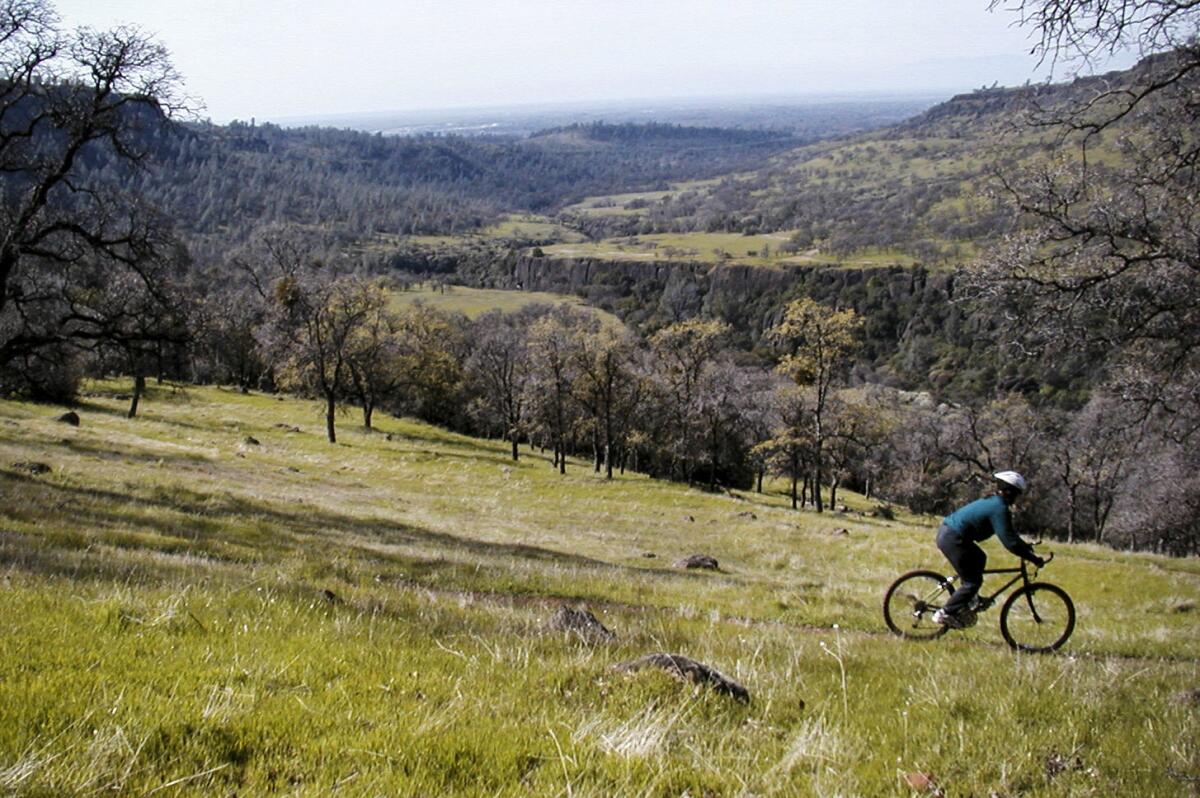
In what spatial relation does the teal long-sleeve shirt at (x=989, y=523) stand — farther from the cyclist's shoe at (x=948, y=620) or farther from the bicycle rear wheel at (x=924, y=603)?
the cyclist's shoe at (x=948, y=620)

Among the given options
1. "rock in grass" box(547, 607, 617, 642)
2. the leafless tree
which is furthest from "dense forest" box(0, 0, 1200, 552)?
"rock in grass" box(547, 607, 617, 642)

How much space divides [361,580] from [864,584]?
14209mm

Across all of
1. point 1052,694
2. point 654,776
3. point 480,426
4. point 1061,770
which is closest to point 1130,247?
point 1052,694

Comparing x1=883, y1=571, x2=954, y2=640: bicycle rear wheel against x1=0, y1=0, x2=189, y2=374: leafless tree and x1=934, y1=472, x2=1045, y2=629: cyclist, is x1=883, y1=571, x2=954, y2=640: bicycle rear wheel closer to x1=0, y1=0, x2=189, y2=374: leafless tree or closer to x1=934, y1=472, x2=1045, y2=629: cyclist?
x1=934, y1=472, x2=1045, y2=629: cyclist

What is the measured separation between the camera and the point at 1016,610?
10383mm

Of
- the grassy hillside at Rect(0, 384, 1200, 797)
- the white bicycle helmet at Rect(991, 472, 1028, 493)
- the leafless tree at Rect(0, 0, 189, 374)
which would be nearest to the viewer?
the grassy hillside at Rect(0, 384, 1200, 797)

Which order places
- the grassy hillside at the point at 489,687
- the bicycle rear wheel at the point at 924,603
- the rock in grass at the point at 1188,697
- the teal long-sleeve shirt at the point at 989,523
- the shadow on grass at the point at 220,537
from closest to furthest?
the grassy hillside at the point at 489,687, the rock in grass at the point at 1188,697, the teal long-sleeve shirt at the point at 989,523, the bicycle rear wheel at the point at 924,603, the shadow on grass at the point at 220,537

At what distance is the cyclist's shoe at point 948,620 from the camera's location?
9.15m

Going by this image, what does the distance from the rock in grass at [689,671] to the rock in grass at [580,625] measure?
1.36m

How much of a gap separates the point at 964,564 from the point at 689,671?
18.5 ft

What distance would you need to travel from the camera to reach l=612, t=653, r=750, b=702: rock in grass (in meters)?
5.17

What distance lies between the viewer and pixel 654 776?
3.60m

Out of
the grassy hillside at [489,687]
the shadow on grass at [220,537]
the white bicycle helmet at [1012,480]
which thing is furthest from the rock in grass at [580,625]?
the white bicycle helmet at [1012,480]

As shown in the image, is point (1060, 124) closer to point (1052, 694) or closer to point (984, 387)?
point (1052, 694)
